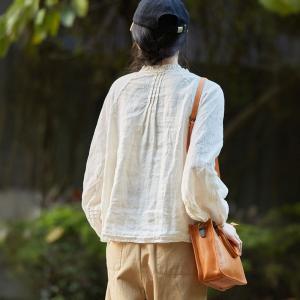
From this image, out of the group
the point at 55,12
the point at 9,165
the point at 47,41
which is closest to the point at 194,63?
the point at 47,41

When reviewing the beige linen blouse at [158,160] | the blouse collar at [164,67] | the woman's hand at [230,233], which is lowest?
the woman's hand at [230,233]

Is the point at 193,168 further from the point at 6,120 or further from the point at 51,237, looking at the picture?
the point at 6,120

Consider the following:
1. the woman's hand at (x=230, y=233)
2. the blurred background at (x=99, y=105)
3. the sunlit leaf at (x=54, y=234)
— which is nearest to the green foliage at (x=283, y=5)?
the woman's hand at (x=230, y=233)

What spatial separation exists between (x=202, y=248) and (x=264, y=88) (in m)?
6.52

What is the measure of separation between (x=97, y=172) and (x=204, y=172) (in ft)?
1.80

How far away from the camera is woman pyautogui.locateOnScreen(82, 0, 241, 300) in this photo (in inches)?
139

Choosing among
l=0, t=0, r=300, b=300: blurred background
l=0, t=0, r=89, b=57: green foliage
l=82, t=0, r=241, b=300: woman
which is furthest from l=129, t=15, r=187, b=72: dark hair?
l=0, t=0, r=300, b=300: blurred background

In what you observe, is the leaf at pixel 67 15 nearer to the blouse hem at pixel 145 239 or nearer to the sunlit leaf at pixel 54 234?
the blouse hem at pixel 145 239

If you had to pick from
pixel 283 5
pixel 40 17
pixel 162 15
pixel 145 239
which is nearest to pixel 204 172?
pixel 145 239

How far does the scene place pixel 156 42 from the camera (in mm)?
3701

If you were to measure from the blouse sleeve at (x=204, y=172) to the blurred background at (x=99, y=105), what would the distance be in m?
5.34

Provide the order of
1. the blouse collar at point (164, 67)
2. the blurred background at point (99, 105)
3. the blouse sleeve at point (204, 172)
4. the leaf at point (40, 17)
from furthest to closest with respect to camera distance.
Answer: the blurred background at point (99, 105)
the leaf at point (40, 17)
the blouse collar at point (164, 67)
the blouse sleeve at point (204, 172)

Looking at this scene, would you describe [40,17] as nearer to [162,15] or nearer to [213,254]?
[162,15]

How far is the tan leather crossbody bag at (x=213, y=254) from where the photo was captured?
349 cm
